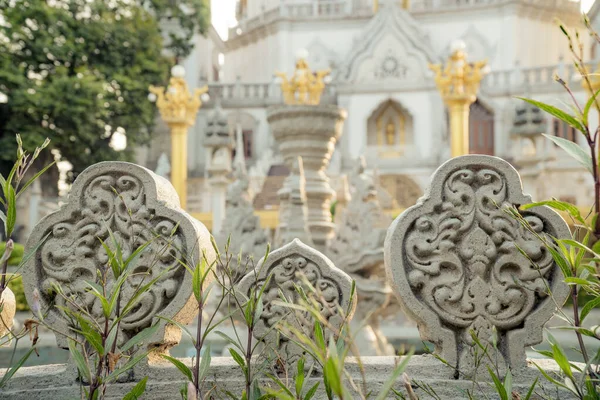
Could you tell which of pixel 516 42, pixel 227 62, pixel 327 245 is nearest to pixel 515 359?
Answer: pixel 327 245

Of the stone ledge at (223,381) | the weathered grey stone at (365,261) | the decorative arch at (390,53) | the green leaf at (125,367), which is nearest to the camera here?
the green leaf at (125,367)

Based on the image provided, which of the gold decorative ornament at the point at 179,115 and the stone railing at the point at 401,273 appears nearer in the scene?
the stone railing at the point at 401,273

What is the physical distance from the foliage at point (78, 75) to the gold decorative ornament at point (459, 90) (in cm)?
1127

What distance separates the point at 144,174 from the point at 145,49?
2424 centimetres

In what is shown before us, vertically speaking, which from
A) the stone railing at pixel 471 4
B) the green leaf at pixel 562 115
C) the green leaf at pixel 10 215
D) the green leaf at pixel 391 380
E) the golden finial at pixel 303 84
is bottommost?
the green leaf at pixel 391 380

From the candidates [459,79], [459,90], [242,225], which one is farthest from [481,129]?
[242,225]

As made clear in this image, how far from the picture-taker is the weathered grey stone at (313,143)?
32.0ft

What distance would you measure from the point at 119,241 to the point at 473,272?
1.43 m

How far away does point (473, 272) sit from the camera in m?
2.89

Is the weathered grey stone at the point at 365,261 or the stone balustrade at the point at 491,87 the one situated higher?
the stone balustrade at the point at 491,87

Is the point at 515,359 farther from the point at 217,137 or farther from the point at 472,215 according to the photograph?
the point at 217,137

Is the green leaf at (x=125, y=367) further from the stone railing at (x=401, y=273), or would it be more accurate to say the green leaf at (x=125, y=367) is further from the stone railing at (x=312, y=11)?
the stone railing at (x=312, y=11)

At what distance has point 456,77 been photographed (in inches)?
718

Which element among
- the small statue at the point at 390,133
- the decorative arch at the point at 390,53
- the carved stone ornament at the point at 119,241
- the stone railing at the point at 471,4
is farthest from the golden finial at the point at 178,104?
the carved stone ornament at the point at 119,241
